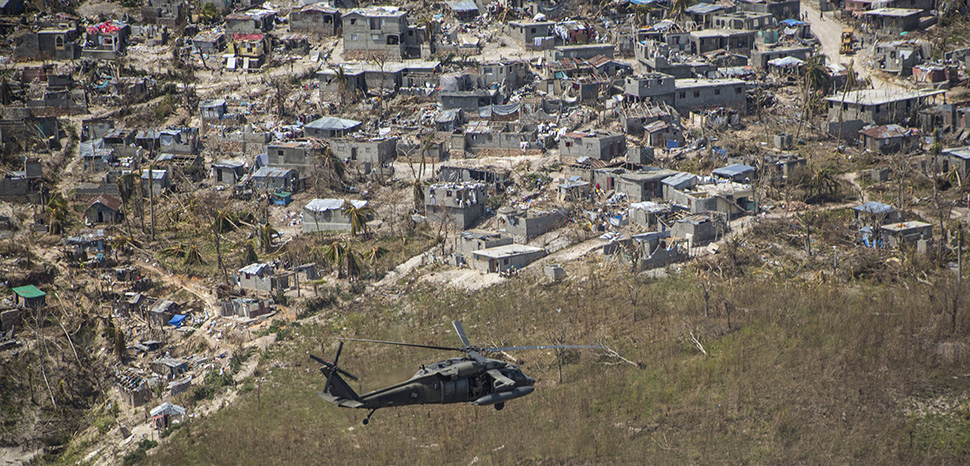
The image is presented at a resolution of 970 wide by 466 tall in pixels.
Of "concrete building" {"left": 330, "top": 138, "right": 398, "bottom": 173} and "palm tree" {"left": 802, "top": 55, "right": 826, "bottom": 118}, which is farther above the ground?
"palm tree" {"left": 802, "top": 55, "right": 826, "bottom": 118}

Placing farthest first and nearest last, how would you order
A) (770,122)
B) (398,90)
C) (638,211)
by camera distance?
(398,90), (770,122), (638,211)

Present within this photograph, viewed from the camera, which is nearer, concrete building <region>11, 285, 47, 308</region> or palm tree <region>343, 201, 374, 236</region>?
concrete building <region>11, 285, 47, 308</region>

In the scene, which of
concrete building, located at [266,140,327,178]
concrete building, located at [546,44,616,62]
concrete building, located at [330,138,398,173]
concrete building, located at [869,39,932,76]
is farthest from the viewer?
concrete building, located at [546,44,616,62]

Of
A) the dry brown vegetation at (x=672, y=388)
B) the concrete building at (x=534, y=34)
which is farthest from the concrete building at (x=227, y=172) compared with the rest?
the concrete building at (x=534, y=34)

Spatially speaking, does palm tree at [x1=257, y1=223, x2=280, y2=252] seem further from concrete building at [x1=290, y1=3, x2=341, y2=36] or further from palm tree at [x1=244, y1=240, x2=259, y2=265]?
concrete building at [x1=290, y1=3, x2=341, y2=36]

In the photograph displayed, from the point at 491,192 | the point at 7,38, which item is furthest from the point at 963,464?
the point at 7,38

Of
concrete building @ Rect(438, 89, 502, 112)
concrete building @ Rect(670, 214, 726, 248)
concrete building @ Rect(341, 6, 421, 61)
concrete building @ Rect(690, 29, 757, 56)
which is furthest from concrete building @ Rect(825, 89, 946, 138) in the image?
concrete building @ Rect(341, 6, 421, 61)

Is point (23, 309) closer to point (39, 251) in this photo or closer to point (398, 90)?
point (39, 251)

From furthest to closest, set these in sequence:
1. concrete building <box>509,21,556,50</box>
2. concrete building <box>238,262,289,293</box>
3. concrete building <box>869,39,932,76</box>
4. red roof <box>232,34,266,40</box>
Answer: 1. red roof <box>232,34,266,40</box>
2. concrete building <box>509,21,556,50</box>
3. concrete building <box>869,39,932,76</box>
4. concrete building <box>238,262,289,293</box>
